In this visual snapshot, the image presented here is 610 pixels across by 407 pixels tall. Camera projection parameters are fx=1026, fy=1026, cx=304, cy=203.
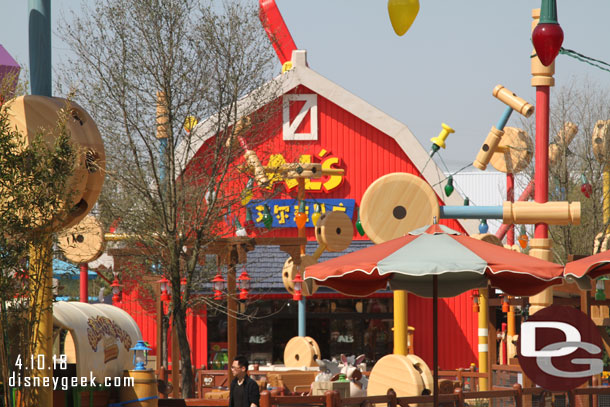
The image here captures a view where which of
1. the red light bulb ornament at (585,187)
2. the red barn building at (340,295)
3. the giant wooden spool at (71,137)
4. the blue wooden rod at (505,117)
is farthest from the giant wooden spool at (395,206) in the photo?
the red barn building at (340,295)

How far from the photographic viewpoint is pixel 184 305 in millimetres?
17406

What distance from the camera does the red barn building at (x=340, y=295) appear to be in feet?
97.0

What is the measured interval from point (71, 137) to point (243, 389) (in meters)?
3.37

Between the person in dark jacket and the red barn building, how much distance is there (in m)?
17.7

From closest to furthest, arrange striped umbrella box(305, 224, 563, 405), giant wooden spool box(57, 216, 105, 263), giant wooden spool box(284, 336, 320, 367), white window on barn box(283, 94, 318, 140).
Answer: striped umbrella box(305, 224, 563, 405), giant wooden spool box(57, 216, 105, 263), giant wooden spool box(284, 336, 320, 367), white window on barn box(283, 94, 318, 140)

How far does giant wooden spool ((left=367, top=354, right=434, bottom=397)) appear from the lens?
15602mm

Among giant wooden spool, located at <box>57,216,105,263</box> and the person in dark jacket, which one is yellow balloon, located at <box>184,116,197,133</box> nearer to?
giant wooden spool, located at <box>57,216,105,263</box>

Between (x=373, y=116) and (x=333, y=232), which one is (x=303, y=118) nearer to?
(x=373, y=116)

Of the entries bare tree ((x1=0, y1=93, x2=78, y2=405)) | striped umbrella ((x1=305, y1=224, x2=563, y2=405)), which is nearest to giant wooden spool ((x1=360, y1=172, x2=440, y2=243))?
striped umbrella ((x1=305, y1=224, x2=563, y2=405))

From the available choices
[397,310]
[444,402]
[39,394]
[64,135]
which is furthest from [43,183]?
[397,310]

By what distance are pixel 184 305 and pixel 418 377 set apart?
4.27m

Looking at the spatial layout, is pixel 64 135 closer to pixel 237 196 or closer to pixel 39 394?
pixel 39 394

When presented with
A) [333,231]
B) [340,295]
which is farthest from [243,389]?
[340,295]

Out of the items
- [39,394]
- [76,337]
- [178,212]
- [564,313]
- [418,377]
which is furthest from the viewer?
[178,212]
